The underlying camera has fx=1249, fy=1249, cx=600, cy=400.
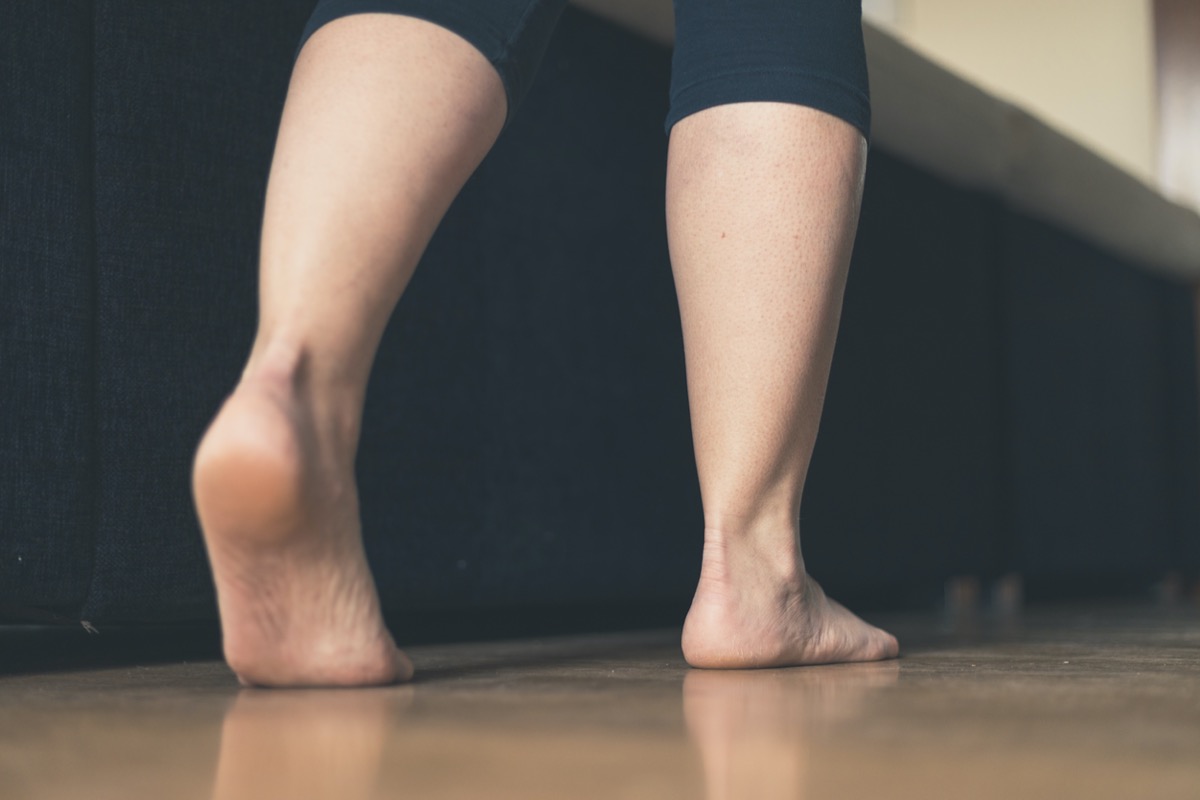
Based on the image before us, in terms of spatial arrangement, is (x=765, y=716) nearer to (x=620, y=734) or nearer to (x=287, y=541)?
(x=620, y=734)

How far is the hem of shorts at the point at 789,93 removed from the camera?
0.73m

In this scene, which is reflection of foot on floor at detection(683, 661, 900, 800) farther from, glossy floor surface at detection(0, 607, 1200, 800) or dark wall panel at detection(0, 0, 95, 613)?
dark wall panel at detection(0, 0, 95, 613)

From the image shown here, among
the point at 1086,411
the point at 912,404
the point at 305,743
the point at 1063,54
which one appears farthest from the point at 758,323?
the point at 1063,54

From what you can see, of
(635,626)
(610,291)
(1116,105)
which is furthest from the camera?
(1116,105)

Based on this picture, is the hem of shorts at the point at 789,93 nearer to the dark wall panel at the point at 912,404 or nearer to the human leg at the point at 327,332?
the human leg at the point at 327,332

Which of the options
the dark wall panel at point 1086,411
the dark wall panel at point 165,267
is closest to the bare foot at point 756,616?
the dark wall panel at point 165,267

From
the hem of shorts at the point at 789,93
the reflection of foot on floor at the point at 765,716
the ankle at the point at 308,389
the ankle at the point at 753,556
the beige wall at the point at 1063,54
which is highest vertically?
the beige wall at the point at 1063,54

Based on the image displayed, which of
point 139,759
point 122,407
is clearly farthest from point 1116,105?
point 139,759

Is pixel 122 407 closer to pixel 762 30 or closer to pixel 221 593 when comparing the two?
pixel 221 593

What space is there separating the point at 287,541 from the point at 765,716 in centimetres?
23

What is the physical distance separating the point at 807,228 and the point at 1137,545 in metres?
1.80

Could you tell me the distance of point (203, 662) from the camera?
0.82 metres

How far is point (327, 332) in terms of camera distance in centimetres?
59

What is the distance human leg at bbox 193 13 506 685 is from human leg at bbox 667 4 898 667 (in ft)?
0.57
